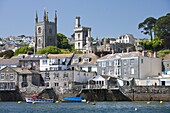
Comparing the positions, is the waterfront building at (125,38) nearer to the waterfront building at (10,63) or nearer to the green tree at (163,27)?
the green tree at (163,27)

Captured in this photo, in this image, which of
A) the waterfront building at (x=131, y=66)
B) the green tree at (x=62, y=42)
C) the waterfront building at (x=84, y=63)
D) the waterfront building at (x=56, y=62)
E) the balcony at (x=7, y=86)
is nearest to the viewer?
the waterfront building at (x=131, y=66)

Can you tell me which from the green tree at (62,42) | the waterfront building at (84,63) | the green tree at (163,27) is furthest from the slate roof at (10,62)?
the green tree at (62,42)

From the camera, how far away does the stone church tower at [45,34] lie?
146750mm

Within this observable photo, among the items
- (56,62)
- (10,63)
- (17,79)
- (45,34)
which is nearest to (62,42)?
(45,34)

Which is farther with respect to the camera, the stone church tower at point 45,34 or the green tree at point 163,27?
the stone church tower at point 45,34

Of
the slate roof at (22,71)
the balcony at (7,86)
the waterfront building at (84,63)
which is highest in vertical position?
the waterfront building at (84,63)

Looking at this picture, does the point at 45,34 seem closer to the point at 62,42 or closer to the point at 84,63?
the point at 62,42

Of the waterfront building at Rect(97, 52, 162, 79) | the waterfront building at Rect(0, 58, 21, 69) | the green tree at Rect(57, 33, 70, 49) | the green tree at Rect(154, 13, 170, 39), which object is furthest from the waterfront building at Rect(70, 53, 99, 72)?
the green tree at Rect(57, 33, 70, 49)

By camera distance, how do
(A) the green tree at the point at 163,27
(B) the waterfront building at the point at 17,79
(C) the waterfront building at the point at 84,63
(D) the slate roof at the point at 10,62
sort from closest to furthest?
1. (B) the waterfront building at the point at 17,79
2. (C) the waterfront building at the point at 84,63
3. (D) the slate roof at the point at 10,62
4. (A) the green tree at the point at 163,27

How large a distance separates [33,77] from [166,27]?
50838 mm

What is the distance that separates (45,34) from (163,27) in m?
34.4

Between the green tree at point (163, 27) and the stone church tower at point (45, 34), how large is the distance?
31.9m

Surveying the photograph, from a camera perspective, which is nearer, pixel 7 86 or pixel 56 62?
pixel 7 86

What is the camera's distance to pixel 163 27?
129 m
